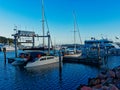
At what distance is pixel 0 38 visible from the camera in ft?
640

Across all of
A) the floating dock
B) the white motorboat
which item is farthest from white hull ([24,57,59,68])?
the floating dock

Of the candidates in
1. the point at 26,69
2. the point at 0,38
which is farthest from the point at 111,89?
the point at 0,38

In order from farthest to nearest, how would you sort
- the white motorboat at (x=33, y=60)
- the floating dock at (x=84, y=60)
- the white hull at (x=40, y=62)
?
1. the floating dock at (x=84, y=60)
2. the white motorboat at (x=33, y=60)
3. the white hull at (x=40, y=62)

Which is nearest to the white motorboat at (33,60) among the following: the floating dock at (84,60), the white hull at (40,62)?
the white hull at (40,62)

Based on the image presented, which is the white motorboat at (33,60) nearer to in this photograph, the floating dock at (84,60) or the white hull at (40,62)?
the white hull at (40,62)

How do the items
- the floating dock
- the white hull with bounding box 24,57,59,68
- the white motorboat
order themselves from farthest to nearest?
the floating dock < the white motorboat < the white hull with bounding box 24,57,59,68

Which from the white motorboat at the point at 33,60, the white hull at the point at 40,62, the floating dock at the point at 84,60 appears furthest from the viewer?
the floating dock at the point at 84,60

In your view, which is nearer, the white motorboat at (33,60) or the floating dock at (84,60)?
the white motorboat at (33,60)

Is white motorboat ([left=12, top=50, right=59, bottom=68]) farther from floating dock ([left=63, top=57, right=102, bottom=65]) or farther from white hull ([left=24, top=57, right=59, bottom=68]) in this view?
floating dock ([left=63, top=57, right=102, bottom=65])

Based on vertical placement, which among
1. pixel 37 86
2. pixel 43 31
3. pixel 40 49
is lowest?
pixel 37 86

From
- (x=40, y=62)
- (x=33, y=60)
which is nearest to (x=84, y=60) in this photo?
(x=40, y=62)

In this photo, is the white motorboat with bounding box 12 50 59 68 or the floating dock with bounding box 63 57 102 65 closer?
the white motorboat with bounding box 12 50 59 68

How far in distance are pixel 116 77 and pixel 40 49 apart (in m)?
31.4

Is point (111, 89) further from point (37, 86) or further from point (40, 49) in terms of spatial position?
point (40, 49)
